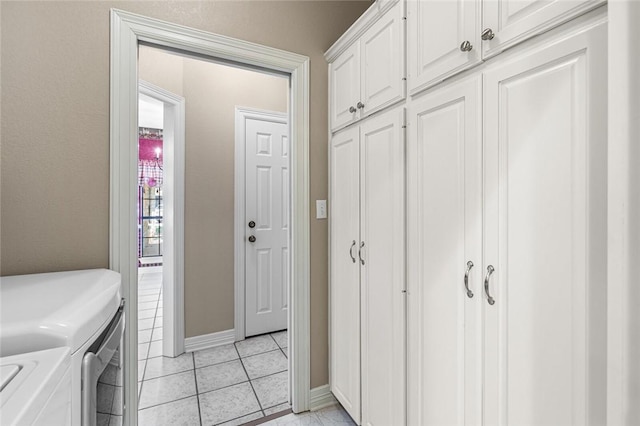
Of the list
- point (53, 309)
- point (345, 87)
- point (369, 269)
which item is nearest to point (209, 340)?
point (369, 269)

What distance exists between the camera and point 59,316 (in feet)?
2.44

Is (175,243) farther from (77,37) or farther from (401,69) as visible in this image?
(401,69)

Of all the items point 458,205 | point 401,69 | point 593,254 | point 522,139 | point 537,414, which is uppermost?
point 401,69

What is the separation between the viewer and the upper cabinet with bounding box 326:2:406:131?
52.4 inches

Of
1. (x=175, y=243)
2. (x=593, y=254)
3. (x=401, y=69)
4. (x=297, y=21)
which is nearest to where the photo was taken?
(x=593, y=254)

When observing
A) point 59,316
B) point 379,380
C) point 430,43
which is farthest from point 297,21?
point 379,380

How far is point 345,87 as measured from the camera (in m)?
1.76

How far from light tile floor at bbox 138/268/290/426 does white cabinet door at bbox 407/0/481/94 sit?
2.00 metres

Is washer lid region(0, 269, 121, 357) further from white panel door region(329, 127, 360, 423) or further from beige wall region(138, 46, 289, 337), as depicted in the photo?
beige wall region(138, 46, 289, 337)

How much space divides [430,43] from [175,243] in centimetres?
231

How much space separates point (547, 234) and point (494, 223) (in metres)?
0.14

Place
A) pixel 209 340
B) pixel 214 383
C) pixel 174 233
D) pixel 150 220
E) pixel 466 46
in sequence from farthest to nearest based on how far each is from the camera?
pixel 150 220 → pixel 209 340 → pixel 174 233 → pixel 214 383 → pixel 466 46

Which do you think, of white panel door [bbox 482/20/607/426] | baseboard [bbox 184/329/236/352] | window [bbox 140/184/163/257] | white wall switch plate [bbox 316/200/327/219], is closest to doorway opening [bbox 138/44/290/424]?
baseboard [bbox 184/329/236/352]

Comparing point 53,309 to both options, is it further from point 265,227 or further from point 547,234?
point 265,227
